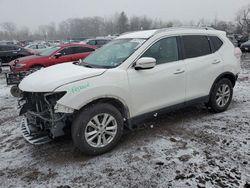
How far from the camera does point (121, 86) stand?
356 centimetres

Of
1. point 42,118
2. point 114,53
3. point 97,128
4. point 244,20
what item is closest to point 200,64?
point 114,53

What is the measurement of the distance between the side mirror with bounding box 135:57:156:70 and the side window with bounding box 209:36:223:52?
73.1 inches

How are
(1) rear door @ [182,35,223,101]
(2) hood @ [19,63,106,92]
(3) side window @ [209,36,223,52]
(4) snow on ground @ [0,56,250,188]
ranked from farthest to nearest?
(3) side window @ [209,36,223,52] → (1) rear door @ [182,35,223,101] → (2) hood @ [19,63,106,92] → (4) snow on ground @ [0,56,250,188]

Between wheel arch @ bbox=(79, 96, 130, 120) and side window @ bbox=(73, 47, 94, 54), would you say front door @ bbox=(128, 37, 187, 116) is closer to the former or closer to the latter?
wheel arch @ bbox=(79, 96, 130, 120)

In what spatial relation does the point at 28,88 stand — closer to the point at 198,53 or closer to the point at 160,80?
the point at 160,80

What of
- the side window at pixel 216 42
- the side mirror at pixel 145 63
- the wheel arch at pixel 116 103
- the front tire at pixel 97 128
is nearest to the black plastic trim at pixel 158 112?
the wheel arch at pixel 116 103

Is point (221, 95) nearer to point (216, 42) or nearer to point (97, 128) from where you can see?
point (216, 42)

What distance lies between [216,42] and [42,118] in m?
3.69

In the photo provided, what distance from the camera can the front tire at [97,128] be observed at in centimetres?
333

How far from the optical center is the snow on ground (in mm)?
3008

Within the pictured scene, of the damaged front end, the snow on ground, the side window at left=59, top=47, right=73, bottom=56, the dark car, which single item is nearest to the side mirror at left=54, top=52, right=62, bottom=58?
the side window at left=59, top=47, right=73, bottom=56

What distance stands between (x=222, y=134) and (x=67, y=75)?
2.79 metres

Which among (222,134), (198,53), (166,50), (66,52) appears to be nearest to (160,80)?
(166,50)

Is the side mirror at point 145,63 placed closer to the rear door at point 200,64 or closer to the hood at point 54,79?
the hood at point 54,79
